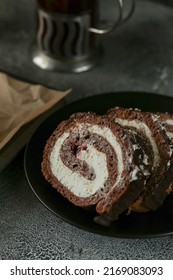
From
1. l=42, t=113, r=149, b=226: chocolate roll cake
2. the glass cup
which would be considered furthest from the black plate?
the glass cup

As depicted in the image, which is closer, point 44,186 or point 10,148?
point 44,186

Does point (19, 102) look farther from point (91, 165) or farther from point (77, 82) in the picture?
point (91, 165)

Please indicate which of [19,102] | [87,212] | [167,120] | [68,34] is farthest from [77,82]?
[87,212]

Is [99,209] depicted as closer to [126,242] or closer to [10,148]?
[126,242]

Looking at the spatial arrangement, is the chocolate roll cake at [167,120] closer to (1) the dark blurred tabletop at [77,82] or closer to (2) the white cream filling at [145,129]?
(2) the white cream filling at [145,129]

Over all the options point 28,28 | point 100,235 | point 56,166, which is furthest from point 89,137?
point 28,28

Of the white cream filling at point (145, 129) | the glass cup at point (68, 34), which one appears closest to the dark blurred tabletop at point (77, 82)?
the glass cup at point (68, 34)
